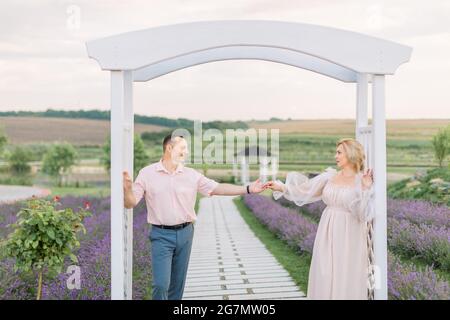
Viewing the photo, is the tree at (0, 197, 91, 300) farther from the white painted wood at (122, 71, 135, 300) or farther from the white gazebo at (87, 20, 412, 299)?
the white gazebo at (87, 20, 412, 299)

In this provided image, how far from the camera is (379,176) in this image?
4074mm

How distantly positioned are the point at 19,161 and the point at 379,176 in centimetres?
1493

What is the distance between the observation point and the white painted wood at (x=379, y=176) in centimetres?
407

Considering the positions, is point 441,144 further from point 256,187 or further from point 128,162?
point 128,162

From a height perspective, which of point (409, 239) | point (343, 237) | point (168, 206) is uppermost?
Answer: point (168, 206)

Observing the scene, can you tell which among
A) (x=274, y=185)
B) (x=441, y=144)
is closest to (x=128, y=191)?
(x=274, y=185)

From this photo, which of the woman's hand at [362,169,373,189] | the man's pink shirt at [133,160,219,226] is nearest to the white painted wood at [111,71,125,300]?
the man's pink shirt at [133,160,219,226]

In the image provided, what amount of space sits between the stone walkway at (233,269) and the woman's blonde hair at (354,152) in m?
1.79

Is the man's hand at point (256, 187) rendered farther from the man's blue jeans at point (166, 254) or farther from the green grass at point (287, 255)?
the green grass at point (287, 255)

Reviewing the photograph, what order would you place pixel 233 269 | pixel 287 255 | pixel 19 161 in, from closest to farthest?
1. pixel 233 269
2. pixel 287 255
3. pixel 19 161

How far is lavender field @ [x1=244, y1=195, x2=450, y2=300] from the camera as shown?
4762 mm

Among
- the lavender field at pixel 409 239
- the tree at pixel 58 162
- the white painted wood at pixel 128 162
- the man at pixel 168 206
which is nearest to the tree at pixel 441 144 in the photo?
the lavender field at pixel 409 239

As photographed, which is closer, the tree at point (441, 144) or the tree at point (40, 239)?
the tree at point (40, 239)

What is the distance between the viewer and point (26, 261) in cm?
462
